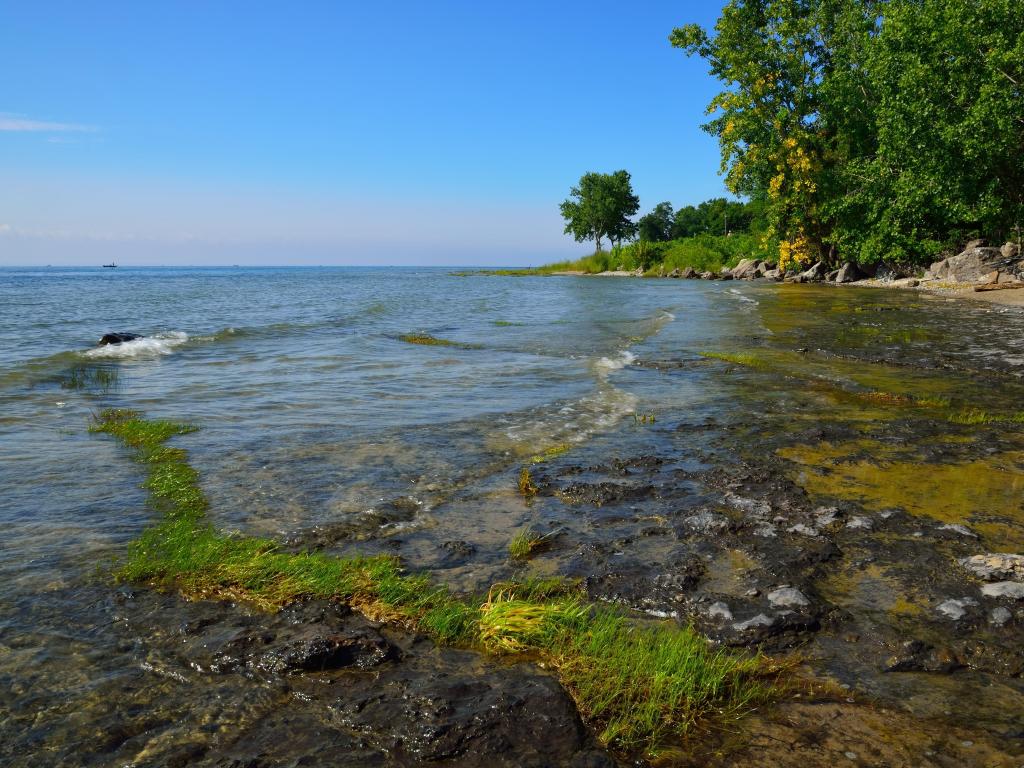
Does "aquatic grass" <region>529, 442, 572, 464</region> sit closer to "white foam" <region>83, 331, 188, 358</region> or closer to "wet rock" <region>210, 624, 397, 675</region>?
"wet rock" <region>210, 624, 397, 675</region>

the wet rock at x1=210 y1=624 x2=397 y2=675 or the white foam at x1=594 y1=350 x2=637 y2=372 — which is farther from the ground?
the white foam at x1=594 y1=350 x2=637 y2=372

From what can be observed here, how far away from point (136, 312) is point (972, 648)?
37.3 metres

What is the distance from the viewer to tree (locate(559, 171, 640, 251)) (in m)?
107

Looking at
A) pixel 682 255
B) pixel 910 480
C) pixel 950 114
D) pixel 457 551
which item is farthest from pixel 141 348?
pixel 682 255

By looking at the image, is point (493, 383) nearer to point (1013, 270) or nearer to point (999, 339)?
point (999, 339)

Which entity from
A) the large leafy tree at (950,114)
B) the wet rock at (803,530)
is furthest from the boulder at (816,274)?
the wet rock at (803,530)

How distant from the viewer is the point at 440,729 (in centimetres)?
311

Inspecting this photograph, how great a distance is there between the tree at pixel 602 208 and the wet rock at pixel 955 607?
350 ft

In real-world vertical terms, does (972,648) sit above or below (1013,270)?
below

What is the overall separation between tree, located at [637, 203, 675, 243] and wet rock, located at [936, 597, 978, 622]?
140 metres

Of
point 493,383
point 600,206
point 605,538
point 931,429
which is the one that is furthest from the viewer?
point 600,206

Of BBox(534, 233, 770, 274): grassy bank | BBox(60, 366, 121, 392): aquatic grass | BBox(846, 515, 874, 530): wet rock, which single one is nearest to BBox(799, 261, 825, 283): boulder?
BBox(534, 233, 770, 274): grassy bank

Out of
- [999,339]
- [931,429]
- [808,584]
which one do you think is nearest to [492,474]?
[808,584]

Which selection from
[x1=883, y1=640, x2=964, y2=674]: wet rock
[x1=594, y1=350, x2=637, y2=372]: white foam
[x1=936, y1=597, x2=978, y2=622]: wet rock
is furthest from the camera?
[x1=594, y1=350, x2=637, y2=372]: white foam
